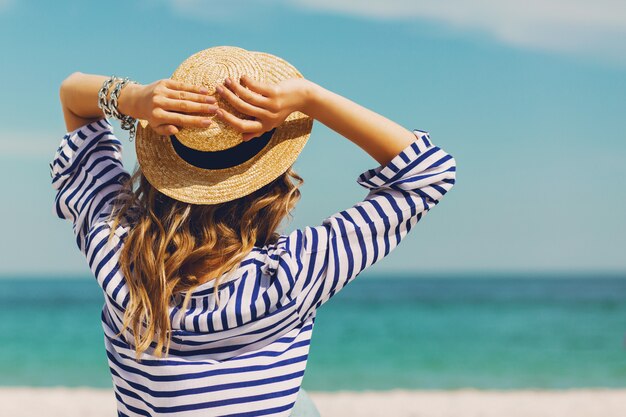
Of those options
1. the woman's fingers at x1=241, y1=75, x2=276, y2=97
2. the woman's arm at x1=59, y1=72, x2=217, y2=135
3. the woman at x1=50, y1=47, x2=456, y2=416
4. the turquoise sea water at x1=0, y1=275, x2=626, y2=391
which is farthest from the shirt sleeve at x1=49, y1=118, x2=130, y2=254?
the turquoise sea water at x1=0, y1=275, x2=626, y2=391

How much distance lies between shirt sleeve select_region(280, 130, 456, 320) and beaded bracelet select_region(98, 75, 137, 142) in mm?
507

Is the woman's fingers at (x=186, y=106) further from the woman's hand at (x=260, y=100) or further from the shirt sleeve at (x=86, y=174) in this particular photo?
the shirt sleeve at (x=86, y=174)

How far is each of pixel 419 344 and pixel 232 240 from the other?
16.9 metres

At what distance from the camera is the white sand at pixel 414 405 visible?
7.77m

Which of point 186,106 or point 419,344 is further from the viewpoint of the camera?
point 419,344

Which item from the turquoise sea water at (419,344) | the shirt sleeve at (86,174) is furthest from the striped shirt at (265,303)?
the turquoise sea water at (419,344)

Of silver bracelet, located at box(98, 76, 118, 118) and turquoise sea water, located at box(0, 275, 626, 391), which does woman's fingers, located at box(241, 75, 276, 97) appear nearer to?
silver bracelet, located at box(98, 76, 118, 118)

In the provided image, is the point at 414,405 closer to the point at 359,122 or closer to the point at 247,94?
the point at 359,122

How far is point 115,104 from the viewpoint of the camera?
171 centimetres

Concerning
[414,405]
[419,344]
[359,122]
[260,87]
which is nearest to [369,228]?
[359,122]

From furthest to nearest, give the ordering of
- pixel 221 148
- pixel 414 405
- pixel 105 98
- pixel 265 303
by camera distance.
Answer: pixel 414 405 → pixel 105 98 → pixel 221 148 → pixel 265 303

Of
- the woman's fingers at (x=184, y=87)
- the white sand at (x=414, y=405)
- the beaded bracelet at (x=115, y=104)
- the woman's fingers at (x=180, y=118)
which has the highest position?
the white sand at (x=414, y=405)

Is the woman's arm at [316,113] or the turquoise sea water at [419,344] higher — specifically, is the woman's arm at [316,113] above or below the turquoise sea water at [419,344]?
below

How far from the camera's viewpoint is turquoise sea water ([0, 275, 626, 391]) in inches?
509
